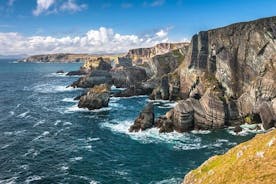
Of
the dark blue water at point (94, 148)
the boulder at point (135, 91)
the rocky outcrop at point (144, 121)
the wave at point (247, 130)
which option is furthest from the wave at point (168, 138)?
the boulder at point (135, 91)

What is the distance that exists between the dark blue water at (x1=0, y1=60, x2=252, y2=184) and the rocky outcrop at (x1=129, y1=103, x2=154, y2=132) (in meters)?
1.93

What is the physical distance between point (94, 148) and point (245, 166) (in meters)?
46.8

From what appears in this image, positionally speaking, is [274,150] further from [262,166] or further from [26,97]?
[26,97]

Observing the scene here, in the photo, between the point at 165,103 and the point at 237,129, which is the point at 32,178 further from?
the point at 165,103

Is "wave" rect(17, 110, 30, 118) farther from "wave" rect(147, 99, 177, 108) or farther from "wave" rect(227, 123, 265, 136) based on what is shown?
"wave" rect(227, 123, 265, 136)

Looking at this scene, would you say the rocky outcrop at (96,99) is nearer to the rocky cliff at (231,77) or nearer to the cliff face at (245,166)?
the rocky cliff at (231,77)

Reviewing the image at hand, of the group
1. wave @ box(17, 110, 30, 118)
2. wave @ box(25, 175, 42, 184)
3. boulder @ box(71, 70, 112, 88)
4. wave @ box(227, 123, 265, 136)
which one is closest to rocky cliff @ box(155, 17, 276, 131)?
wave @ box(227, 123, 265, 136)

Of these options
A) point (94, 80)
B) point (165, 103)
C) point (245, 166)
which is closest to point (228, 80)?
point (165, 103)

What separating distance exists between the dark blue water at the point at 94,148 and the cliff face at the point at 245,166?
19.7 metres

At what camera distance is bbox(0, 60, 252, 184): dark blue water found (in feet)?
191

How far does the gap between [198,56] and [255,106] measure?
35.3m

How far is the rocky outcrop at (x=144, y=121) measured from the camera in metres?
84.4

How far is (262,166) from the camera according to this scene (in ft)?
97.6

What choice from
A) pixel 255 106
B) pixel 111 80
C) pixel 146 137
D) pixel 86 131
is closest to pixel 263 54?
pixel 255 106
